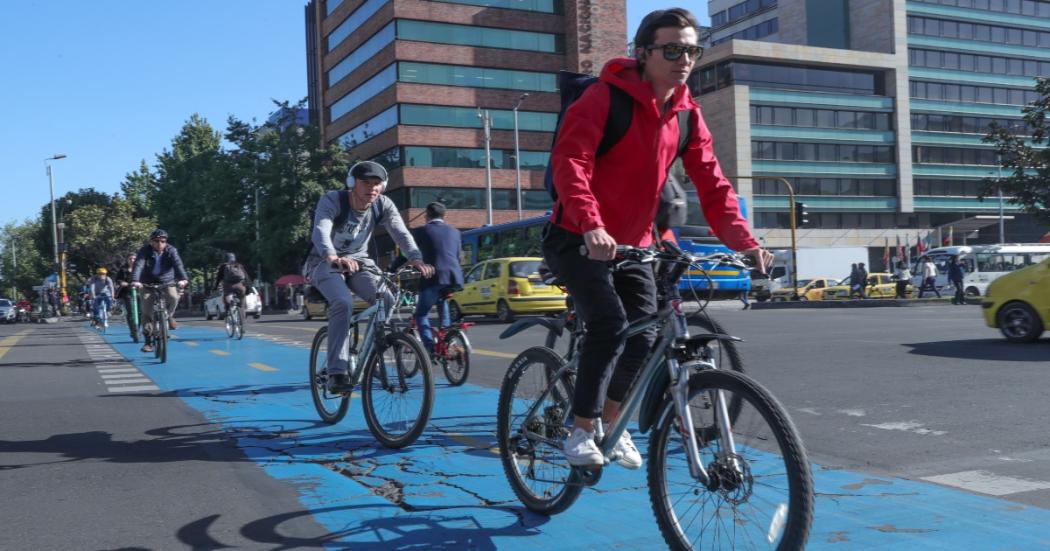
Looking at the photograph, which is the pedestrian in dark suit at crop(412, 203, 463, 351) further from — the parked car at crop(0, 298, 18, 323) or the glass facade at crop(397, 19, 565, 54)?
the glass facade at crop(397, 19, 565, 54)

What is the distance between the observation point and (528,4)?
5797cm

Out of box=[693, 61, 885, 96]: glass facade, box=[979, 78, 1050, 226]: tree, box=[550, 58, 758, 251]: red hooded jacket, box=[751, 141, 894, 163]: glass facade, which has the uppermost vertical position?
box=[693, 61, 885, 96]: glass facade

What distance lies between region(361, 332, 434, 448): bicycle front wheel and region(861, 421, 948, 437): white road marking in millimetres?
2734

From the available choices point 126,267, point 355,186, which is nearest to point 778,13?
point 126,267

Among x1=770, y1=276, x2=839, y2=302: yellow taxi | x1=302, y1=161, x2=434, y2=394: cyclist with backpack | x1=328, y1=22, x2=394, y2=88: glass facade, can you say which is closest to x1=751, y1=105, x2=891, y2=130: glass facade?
x1=770, y1=276, x2=839, y2=302: yellow taxi

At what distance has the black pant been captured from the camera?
3.33m

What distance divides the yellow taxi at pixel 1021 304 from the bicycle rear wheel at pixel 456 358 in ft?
23.0

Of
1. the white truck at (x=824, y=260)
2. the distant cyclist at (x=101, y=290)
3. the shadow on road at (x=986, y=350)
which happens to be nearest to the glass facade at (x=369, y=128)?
the white truck at (x=824, y=260)

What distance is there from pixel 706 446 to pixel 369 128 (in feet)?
194

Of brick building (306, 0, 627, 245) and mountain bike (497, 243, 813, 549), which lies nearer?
mountain bike (497, 243, 813, 549)

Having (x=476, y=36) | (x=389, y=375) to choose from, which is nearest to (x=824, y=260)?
(x=476, y=36)

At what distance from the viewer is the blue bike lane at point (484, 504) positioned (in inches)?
135

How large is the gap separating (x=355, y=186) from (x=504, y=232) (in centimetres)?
2390

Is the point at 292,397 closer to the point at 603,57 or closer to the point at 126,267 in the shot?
the point at 126,267
